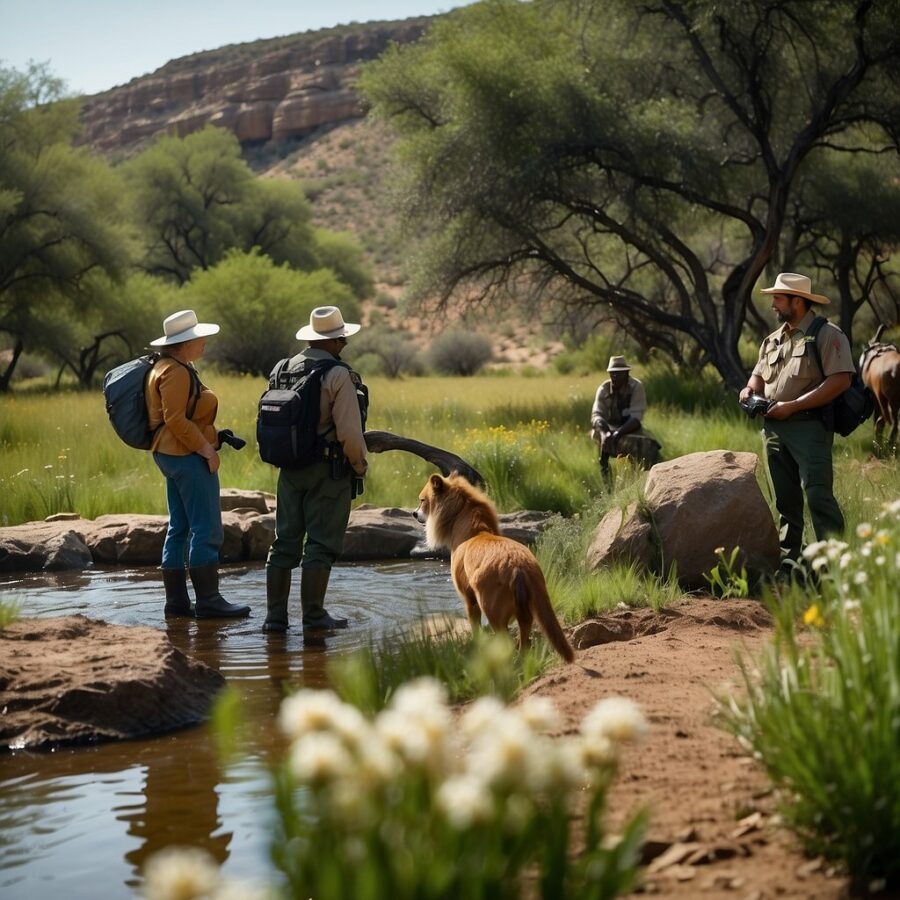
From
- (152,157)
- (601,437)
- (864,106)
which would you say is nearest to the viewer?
(601,437)

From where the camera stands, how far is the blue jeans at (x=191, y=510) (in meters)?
9.44

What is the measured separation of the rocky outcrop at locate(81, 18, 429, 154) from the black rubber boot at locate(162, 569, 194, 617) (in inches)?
4049

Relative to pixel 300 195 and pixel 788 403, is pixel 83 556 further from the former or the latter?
pixel 300 195

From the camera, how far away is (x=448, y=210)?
22.9 metres

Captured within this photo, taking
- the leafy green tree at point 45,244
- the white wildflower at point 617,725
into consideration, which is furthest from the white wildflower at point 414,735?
the leafy green tree at point 45,244

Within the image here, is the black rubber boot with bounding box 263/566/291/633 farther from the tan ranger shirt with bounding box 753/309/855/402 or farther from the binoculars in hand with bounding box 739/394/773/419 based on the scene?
the tan ranger shirt with bounding box 753/309/855/402

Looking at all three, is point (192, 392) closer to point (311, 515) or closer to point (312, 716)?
point (311, 515)

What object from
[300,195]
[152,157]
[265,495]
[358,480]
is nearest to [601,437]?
[265,495]

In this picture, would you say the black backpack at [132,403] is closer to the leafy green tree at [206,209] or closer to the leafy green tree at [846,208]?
the leafy green tree at [846,208]

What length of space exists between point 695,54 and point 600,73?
5.70 feet

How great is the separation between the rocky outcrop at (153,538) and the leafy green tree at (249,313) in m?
25.9

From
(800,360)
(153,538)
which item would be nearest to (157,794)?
(800,360)

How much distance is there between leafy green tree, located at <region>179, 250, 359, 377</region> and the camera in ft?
131

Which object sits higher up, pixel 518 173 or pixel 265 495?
pixel 518 173
